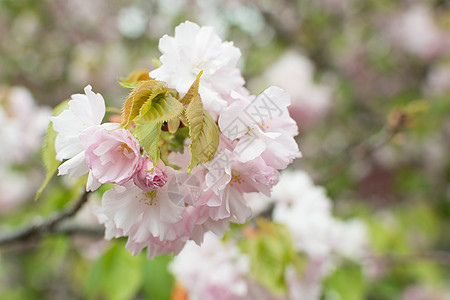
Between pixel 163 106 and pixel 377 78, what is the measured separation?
9.61 ft

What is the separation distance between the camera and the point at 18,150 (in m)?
1.40

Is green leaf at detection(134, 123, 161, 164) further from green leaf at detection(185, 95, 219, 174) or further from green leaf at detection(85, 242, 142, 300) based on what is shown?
green leaf at detection(85, 242, 142, 300)

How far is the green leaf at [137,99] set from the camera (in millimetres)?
455

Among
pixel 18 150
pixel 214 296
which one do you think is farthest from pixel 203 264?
pixel 18 150

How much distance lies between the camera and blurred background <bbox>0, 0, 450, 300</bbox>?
7.71 ft

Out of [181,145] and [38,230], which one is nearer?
[181,145]

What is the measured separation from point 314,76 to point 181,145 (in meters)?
2.19

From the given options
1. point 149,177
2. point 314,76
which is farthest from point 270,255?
point 314,76

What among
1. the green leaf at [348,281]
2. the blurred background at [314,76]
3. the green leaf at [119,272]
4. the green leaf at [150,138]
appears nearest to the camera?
the green leaf at [150,138]

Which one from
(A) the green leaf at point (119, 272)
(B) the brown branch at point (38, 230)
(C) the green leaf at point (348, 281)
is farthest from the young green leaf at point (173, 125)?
(C) the green leaf at point (348, 281)

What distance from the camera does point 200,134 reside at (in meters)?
0.46

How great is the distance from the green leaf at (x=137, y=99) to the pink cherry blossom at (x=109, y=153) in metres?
0.02

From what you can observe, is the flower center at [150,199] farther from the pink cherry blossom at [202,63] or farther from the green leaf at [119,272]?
the green leaf at [119,272]

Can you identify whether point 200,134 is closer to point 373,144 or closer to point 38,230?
point 38,230
